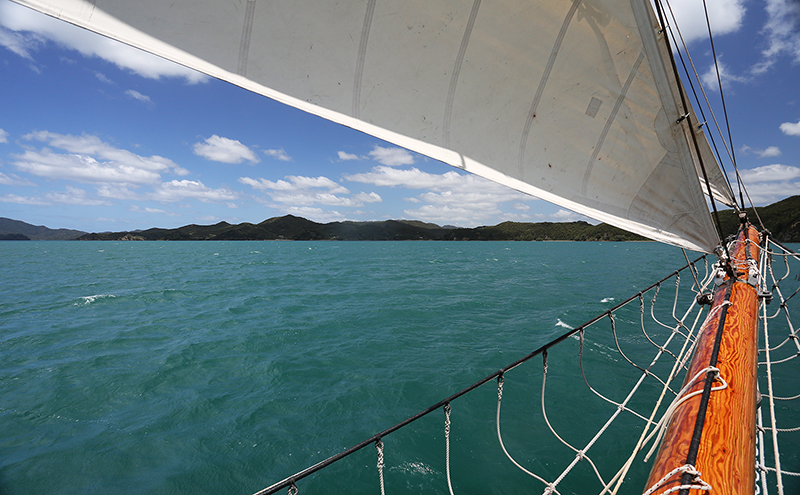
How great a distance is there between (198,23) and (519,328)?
40.6 ft

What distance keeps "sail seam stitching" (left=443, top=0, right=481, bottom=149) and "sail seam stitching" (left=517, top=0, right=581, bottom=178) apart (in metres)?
0.90

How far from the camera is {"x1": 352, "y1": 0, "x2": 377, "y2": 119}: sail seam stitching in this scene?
2922mm

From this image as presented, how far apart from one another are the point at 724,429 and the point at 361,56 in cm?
381

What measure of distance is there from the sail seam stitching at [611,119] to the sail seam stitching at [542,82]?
2.48 feet

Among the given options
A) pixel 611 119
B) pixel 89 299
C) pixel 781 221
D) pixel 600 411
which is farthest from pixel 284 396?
pixel 781 221

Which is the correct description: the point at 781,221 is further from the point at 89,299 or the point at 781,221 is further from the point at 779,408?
the point at 89,299

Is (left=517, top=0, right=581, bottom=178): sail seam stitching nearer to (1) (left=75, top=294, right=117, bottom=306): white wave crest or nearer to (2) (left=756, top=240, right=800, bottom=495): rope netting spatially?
(2) (left=756, top=240, right=800, bottom=495): rope netting

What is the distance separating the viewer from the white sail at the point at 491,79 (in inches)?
103

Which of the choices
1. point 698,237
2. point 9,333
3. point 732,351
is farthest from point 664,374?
point 9,333

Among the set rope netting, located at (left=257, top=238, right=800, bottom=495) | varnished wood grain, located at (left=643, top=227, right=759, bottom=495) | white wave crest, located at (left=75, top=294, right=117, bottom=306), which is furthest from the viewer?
white wave crest, located at (left=75, top=294, right=117, bottom=306)

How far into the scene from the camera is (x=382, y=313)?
14.3 meters

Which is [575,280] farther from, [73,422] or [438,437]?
[73,422]

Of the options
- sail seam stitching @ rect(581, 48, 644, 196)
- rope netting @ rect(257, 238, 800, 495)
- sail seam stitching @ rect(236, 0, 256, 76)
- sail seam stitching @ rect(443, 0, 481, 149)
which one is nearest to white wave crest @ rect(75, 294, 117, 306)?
rope netting @ rect(257, 238, 800, 495)

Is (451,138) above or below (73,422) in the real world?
above
